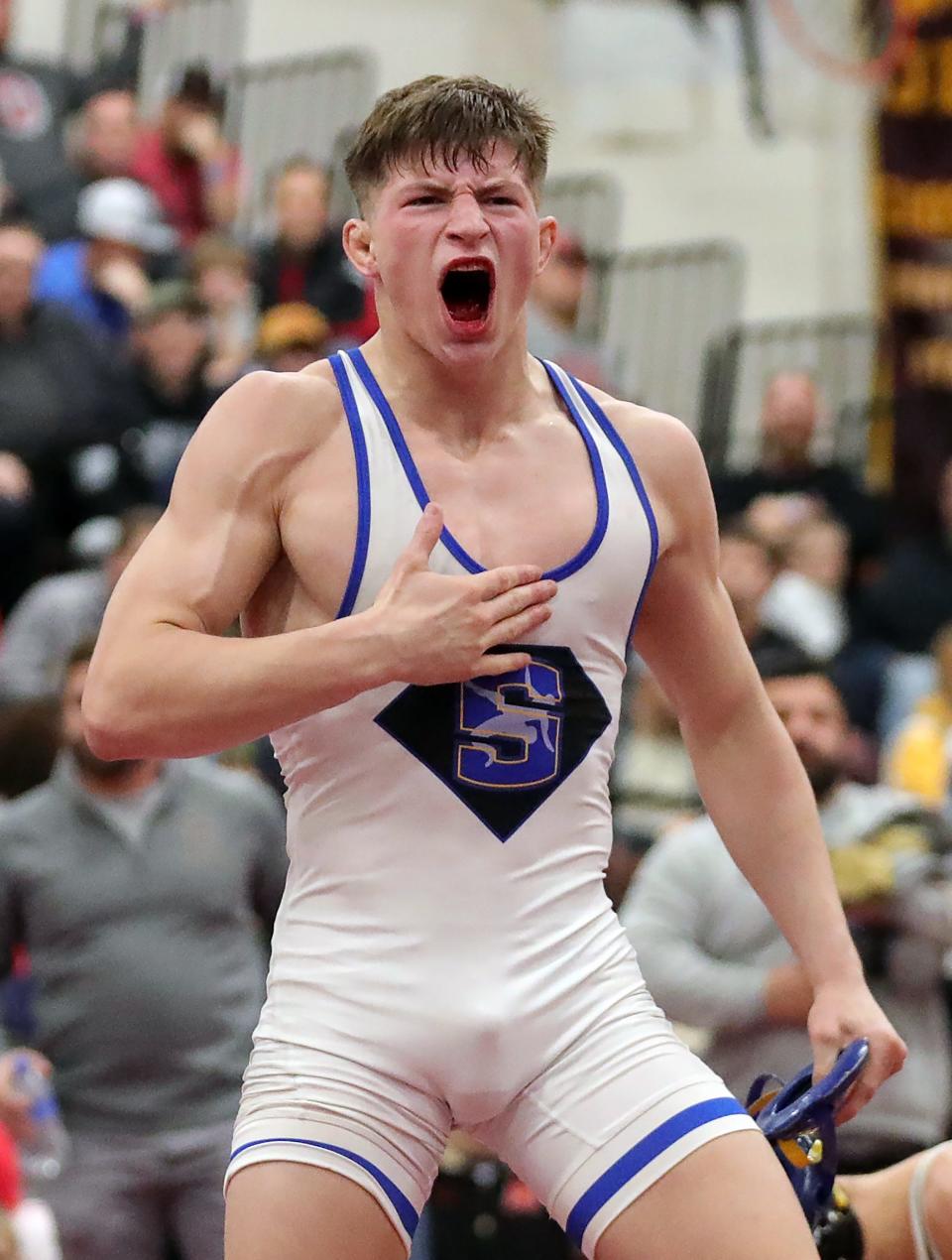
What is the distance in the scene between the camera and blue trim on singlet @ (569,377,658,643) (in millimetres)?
3549

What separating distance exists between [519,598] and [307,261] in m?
8.05

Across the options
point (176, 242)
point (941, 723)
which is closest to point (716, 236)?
point (176, 242)

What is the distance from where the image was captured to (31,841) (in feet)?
19.3

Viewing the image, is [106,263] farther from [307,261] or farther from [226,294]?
[307,261]

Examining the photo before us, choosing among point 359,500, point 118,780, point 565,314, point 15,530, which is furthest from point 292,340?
point 359,500

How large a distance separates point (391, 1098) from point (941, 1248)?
3.44 ft

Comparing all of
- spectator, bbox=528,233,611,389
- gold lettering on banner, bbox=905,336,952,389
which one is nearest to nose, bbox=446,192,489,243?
spectator, bbox=528,233,611,389

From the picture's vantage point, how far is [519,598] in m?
3.27

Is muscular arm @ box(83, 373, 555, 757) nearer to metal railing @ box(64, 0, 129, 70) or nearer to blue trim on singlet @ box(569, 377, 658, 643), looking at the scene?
blue trim on singlet @ box(569, 377, 658, 643)

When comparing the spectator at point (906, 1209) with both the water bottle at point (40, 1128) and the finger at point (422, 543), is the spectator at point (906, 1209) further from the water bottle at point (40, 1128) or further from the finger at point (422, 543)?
the water bottle at point (40, 1128)

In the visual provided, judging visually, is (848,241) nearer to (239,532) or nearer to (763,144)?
(763,144)

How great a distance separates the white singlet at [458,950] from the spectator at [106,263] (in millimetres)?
7300

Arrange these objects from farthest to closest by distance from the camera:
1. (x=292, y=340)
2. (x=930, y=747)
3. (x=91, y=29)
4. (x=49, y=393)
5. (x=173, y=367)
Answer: (x=91, y=29) < (x=173, y=367) < (x=49, y=393) < (x=292, y=340) < (x=930, y=747)

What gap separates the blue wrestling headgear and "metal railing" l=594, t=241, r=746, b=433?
10342 millimetres
